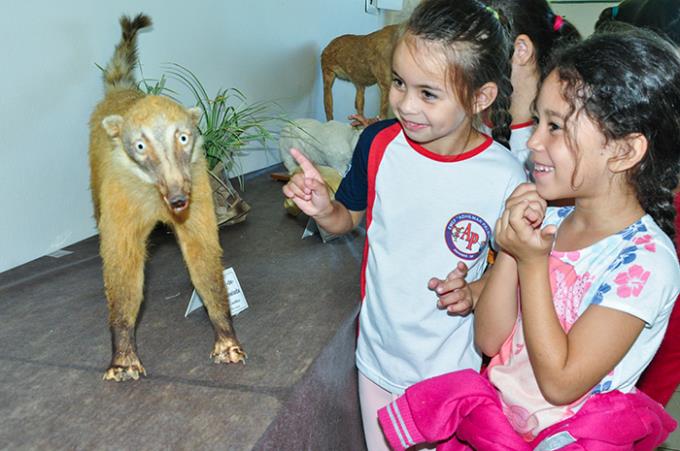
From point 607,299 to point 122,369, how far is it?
83 cm

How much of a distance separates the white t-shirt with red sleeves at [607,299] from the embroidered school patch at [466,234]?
190 millimetres

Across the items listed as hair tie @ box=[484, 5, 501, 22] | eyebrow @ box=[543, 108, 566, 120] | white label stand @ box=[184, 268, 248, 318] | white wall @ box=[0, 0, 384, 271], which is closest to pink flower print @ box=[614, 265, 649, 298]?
eyebrow @ box=[543, 108, 566, 120]

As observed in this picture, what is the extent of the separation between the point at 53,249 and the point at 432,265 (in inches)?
46.7

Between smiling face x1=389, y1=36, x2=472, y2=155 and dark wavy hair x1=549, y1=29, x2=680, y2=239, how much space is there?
8.3 inches

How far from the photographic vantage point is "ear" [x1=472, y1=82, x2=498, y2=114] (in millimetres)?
1071

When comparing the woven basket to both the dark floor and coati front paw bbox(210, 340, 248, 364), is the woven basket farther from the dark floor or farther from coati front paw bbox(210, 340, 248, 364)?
coati front paw bbox(210, 340, 248, 364)

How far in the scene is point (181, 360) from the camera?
1.21 m

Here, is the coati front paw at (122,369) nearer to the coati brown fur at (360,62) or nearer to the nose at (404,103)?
the nose at (404,103)

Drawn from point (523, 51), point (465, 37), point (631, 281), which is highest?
point (465, 37)

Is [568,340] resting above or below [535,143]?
below

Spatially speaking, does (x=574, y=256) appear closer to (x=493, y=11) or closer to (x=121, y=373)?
(x=493, y=11)

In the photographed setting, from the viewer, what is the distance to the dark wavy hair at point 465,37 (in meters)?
1.03

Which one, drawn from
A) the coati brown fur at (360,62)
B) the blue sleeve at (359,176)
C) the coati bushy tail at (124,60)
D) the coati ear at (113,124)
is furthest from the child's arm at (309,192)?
the coati brown fur at (360,62)

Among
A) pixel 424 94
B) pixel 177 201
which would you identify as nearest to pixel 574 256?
pixel 424 94
